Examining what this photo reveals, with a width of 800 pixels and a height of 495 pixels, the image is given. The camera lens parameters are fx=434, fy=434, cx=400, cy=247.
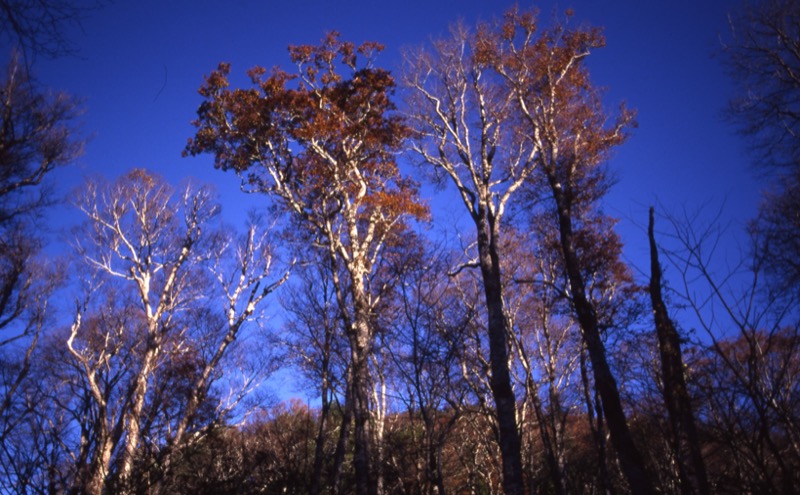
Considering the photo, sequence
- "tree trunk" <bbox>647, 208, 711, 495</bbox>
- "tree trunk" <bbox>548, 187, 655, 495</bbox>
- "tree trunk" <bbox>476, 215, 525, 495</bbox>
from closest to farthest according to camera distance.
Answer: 1. "tree trunk" <bbox>647, 208, 711, 495</bbox>
2. "tree trunk" <bbox>548, 187, 655, 495</bbox>
3. "tree trunk" <bbox>476, 215, 525, 495</bbox>

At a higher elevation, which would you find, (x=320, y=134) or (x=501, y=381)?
(x=320, y=134)

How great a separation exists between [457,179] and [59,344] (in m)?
11.5

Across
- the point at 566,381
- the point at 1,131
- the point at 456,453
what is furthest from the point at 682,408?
the point at 1,131

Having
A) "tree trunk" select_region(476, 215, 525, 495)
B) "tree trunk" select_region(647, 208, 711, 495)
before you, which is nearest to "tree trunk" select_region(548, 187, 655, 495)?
"tree trunk" select_region(647, 208, 711, 495)

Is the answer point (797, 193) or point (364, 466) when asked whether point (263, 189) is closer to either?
point (364, 466)

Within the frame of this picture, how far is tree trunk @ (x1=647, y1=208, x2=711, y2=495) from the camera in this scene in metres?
5.20

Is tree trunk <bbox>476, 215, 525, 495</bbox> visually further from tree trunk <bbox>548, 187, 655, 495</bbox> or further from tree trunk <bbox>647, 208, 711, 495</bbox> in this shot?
tree trunk <bbox>647, 208, 711, 495</bbox>

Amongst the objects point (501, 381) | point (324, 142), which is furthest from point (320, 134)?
point (501, 381)

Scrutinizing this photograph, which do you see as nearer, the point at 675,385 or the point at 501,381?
the point at 675,385

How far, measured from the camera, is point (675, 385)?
5754 millimetres

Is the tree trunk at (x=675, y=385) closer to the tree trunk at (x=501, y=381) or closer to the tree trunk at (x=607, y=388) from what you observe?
the tree trunk at (x=607, y=388)

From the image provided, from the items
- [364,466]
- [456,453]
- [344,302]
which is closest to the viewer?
[364,466]

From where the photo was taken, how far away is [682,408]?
5461 millimetres

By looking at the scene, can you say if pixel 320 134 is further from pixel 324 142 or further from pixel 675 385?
pixel 675 385
